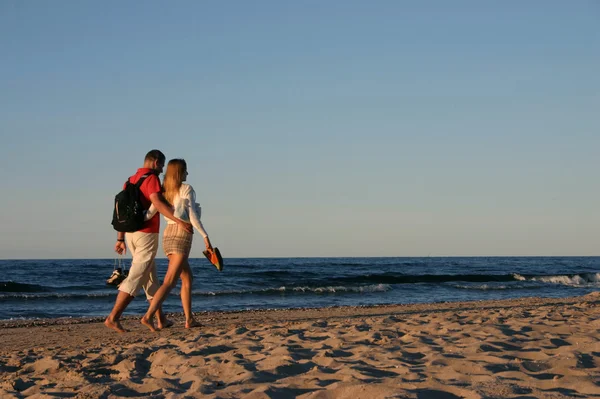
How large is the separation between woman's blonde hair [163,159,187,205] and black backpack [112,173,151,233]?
30 centimetres

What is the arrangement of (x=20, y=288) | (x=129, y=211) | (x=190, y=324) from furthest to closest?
(x=20, y=288)
(x=190, y=324)
(x=129, y=211)

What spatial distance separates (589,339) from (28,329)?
6.54m

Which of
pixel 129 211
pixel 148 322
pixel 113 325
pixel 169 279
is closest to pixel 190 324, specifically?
pixel 148 322

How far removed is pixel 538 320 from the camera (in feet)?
21.8

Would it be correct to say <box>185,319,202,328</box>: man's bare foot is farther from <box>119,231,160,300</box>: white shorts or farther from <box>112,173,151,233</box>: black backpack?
<box>112,173,151,233</box>: black backpack

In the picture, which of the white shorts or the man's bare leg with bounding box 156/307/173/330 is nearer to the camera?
the white shorts

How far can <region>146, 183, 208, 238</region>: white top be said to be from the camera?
6488mm

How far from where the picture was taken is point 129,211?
6367 millimetres

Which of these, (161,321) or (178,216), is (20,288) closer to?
(161,321)

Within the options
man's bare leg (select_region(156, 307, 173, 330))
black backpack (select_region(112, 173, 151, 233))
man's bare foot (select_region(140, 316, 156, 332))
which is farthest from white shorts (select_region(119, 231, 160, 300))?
man's bare leg (select_region(156, 307, 173, 330))

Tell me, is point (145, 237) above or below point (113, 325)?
above

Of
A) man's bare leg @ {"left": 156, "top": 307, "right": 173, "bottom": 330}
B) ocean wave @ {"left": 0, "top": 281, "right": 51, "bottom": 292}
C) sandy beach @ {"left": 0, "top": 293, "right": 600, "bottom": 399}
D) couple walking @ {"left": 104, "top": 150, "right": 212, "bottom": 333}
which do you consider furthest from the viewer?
ocean wave @ {"left": 0, "top": 281, "right": 51, "bottom": 292}

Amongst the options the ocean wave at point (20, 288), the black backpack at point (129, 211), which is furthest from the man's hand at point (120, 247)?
the ocean wave at point (20, 288)

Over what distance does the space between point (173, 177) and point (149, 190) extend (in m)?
0.29
